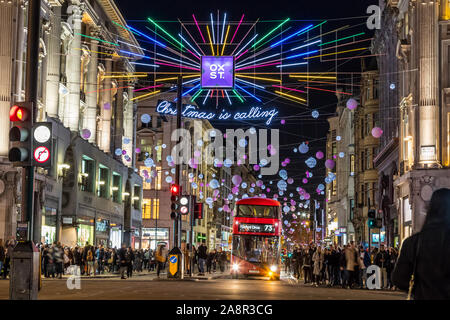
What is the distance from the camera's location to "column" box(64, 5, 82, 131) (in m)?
48.1

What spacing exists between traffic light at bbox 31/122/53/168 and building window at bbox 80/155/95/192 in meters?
36.3

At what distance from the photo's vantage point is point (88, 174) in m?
52.3

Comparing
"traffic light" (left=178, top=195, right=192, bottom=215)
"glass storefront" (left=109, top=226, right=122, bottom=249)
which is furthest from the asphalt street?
"glass storefront" (left=109, top=226, right=122, bottom=249)

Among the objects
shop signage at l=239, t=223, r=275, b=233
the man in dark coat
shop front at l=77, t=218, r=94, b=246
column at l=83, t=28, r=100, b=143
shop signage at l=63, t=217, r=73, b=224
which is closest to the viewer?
the man in dark coat

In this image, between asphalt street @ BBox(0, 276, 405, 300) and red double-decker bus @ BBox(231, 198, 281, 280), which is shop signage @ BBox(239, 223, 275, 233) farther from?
asphalt street @ BBox(0, 276, 405, 300)

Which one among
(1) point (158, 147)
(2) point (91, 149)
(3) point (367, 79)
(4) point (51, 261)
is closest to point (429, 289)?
(4) point (51, 261)

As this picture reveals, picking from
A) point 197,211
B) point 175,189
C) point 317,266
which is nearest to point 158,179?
point 197,211

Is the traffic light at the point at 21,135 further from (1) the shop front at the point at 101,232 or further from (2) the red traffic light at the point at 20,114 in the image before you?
(1) the shop front at the point at 101,232

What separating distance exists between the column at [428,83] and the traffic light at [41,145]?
24540 millimetres

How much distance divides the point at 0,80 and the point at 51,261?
30.4ft

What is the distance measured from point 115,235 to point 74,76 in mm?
17113

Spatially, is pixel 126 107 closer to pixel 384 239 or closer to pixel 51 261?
pixel 384 239

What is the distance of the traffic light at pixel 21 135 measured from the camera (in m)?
14.0

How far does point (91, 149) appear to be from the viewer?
5134cm
